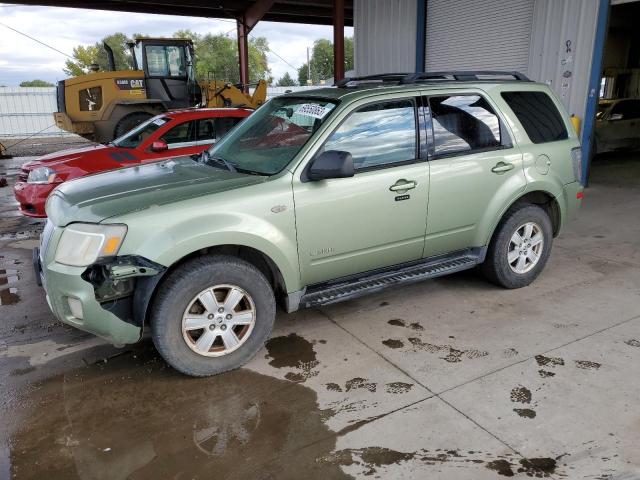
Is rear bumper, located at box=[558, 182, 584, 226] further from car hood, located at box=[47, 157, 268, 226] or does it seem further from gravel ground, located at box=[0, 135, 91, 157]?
Result: gravel ground, located at box=[0, 135, 91, 157]

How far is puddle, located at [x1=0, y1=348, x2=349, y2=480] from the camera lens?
2.60 m

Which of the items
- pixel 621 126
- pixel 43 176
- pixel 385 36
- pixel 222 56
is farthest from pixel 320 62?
pixel 43 176

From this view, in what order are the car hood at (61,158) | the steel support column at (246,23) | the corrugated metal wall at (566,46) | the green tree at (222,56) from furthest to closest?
the green tree at (222,56)
the steel support column at (246,23)
the corrugated metal wall at (566,46)
the car hood at (61,158)

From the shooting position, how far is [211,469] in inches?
102

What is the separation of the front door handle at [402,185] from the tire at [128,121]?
11805mm

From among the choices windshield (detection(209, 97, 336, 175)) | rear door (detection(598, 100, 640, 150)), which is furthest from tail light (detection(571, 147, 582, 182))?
rear door (detection(598, 100, 640, 150))

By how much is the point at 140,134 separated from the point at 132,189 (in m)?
4.40

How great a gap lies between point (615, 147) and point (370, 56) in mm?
6592

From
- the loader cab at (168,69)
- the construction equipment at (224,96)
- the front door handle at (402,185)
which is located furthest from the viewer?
the construction equipment at (224,96)

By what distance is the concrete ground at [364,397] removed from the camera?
2615 millimetres

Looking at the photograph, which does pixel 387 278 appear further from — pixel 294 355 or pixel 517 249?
pixel 517 249

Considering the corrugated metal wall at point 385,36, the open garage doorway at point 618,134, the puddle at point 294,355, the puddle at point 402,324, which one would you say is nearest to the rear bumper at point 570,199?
the puddle at point 402,324

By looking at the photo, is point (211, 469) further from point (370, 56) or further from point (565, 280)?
point (370, 56)

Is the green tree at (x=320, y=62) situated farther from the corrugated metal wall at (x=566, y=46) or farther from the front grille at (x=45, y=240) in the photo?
the front grille at (x=45, y=240)
